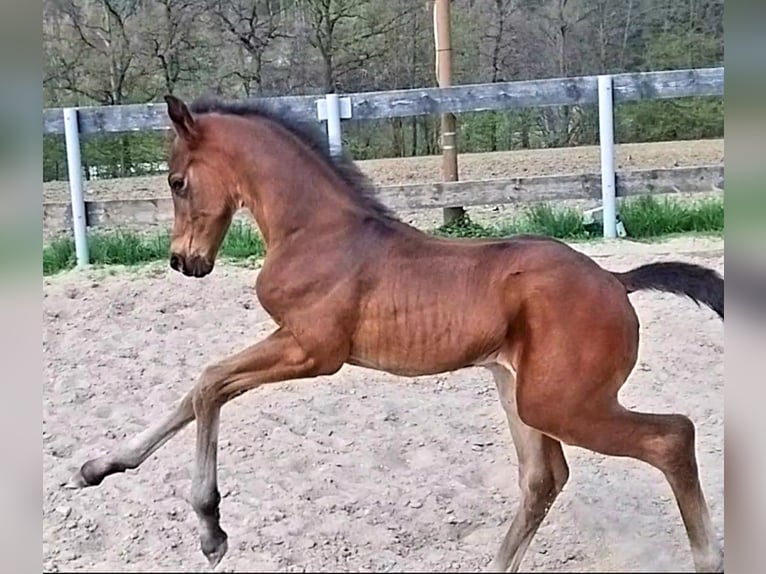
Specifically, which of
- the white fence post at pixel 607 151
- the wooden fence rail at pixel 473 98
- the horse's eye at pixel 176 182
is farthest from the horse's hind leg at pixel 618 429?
the horse's eye at pixel 176 182

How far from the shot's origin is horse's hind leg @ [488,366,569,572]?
1539 mm

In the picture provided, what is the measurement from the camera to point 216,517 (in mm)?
1556

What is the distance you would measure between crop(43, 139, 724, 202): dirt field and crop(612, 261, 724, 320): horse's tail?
181 mm

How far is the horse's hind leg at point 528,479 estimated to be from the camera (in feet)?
5.05

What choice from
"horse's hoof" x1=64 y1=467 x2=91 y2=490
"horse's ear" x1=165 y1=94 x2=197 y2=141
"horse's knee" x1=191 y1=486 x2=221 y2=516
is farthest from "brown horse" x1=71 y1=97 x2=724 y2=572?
"horse's hoof" x1=64 y1=467 x2=91 y2=490

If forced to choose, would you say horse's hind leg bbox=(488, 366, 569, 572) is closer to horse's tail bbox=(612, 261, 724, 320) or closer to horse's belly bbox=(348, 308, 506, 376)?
horse's belly bbox=(348, 308, 506, 376)

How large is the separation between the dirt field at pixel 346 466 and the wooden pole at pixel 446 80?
0.23 meters

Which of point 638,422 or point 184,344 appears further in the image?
point 184,344

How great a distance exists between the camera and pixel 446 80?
158 cm

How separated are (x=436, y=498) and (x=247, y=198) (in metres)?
0.56

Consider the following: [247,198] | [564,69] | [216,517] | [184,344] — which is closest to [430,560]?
[216,517]

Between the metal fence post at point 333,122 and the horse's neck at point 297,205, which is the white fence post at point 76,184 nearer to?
the horse's neck at point 297,205

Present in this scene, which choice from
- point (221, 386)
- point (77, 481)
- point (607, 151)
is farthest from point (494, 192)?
point (77, 481)

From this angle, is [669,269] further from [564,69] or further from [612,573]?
[612,573]
